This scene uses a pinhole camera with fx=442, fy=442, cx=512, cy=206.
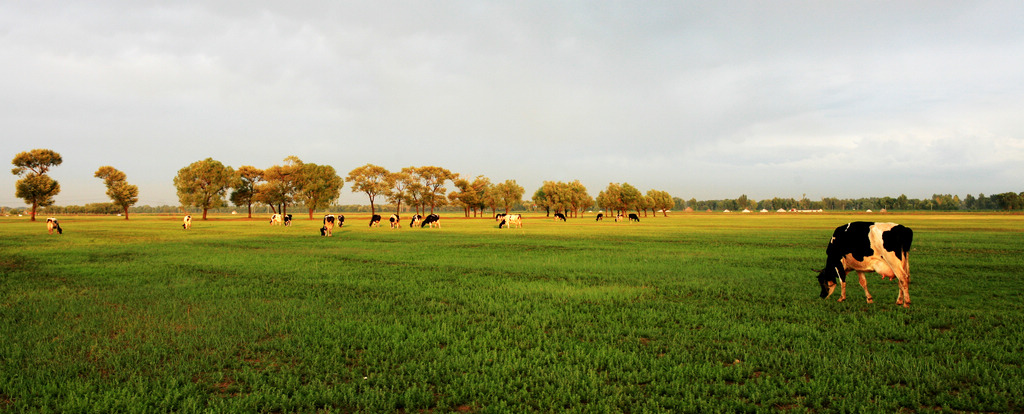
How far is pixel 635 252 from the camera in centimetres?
2167

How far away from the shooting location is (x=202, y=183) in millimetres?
81375

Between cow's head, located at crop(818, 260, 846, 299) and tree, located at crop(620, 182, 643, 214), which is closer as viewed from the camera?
cow's head, located at crop(818, 260, 846, 299)

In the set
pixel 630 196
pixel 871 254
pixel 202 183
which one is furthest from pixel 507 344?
pixel 630 196

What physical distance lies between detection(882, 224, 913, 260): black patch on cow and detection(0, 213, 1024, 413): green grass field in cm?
119

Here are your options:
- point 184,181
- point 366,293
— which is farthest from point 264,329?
point 184,181

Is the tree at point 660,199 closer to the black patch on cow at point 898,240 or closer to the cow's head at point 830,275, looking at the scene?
the cow's head at point 830,275

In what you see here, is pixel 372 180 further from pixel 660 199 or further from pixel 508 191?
pixel 660 199

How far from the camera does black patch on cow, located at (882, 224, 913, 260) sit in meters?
9.05

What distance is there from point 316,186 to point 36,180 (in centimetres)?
4091

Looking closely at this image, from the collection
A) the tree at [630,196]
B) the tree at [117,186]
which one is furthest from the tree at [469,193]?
the tree at [117,186]

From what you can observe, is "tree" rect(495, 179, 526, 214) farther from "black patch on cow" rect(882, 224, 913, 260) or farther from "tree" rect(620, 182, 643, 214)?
"black patch on cow" rect(882, 224, 913, 260)

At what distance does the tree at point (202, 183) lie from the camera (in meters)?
80.4

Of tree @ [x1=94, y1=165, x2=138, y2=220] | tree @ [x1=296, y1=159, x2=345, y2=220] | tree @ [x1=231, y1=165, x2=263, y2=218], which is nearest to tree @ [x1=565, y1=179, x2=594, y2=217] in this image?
tree @ [x1=296, y1=159, x2=345, y2=220]

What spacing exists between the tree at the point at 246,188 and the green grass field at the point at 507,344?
82346 millimetres
